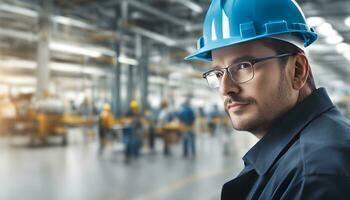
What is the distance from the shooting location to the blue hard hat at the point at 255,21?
109cm

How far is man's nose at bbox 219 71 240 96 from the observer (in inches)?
44.2

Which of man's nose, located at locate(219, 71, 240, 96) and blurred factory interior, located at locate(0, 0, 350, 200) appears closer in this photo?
man's nose, located at locate(219, 71, 240, 96)

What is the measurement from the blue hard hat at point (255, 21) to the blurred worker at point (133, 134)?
8.31 metres

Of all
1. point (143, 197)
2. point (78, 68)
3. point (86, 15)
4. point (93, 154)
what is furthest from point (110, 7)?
point (143, 197)

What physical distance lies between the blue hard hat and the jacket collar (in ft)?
0.77

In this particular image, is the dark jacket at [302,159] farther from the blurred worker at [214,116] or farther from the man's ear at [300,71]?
the blurred worker at [214,116]

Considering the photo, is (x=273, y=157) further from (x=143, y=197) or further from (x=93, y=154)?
(x=93, y=154)

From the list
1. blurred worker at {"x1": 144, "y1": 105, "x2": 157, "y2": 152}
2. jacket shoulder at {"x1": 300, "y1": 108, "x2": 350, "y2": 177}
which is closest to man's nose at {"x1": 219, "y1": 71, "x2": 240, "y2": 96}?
jacket shoulder at {"x1": 300, "y1": 108, "x2": 350, "y2": 177}

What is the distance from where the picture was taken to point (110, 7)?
11.6 m

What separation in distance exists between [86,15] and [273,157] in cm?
1253

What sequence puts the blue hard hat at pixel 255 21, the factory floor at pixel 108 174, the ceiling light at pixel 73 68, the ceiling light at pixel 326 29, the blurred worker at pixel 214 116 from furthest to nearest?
1. the ceiling light at pixel 73 68
2. the blurred worker at pixel 214 116
3. the ceiling light at pixel 326 29
4. the factory floor at pixel 108 174
5. the blue hard hat at pixel 255 21

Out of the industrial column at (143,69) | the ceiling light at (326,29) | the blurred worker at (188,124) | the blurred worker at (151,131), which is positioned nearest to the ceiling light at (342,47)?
the ceiling light at (326,29)

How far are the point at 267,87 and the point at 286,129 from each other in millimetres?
147

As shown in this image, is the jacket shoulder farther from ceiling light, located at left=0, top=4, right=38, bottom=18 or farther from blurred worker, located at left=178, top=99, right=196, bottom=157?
ceiling light, located at left=0, top=4, right=38, bottom=18
